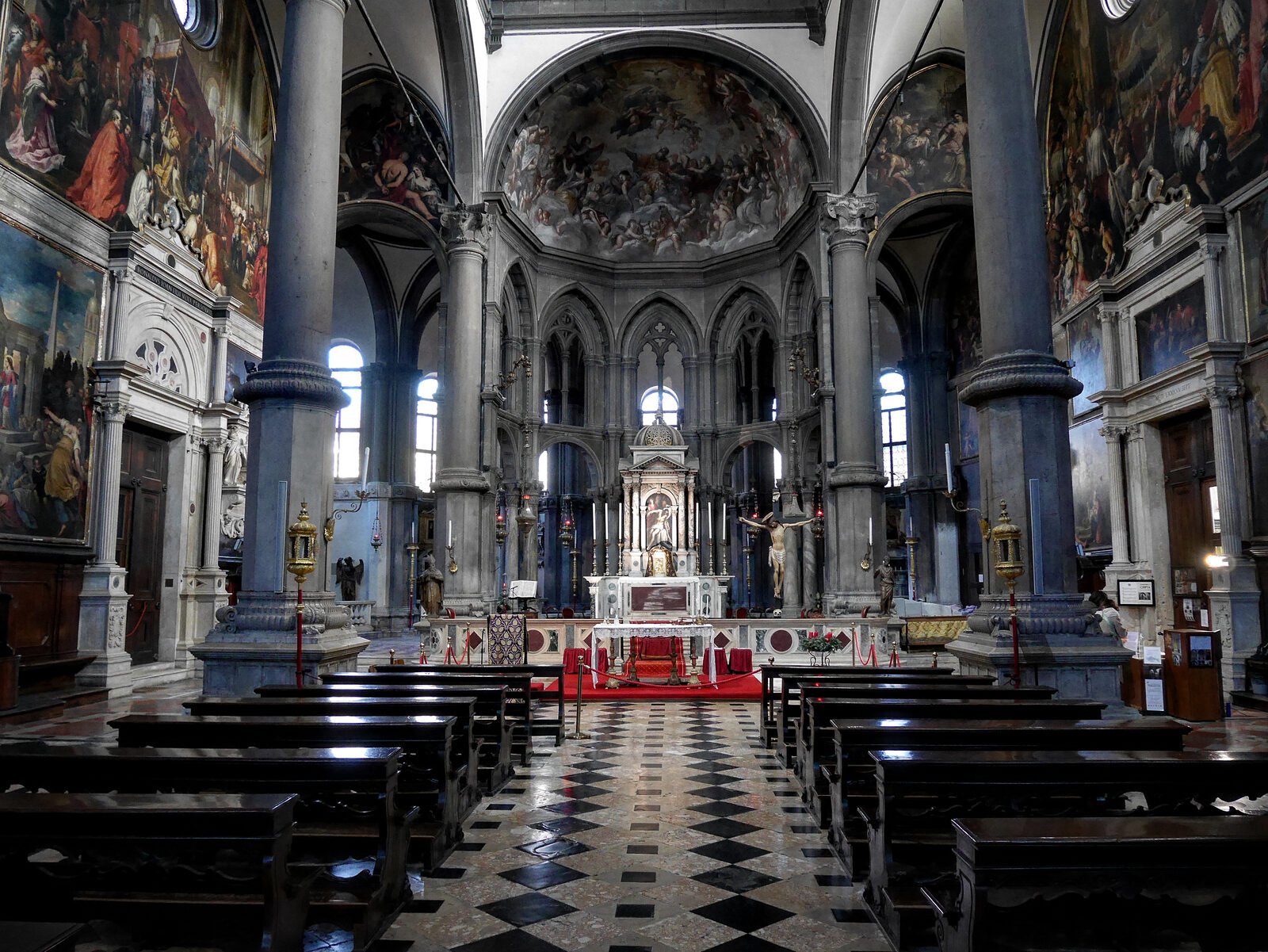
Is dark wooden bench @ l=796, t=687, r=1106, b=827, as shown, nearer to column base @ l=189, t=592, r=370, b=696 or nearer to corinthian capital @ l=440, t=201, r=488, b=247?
column base @ l=189, t=592, r=370, b=696

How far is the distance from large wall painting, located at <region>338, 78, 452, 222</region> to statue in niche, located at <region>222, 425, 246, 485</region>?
8.45 meters

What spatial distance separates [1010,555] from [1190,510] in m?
10.4

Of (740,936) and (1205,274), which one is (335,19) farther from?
(1205,274)

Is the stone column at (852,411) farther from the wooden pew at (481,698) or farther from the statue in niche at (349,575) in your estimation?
the statue in niche at (349,575)

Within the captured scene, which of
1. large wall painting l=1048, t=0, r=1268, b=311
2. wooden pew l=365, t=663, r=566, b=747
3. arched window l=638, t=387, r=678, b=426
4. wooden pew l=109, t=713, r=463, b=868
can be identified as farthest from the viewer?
arched window l=638, t=387, r=678, b=426

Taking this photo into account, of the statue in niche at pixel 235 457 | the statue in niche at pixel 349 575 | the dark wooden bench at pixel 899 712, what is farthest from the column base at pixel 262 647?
the statue in niche at pixel 349 575

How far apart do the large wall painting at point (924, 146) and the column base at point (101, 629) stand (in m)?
18.8

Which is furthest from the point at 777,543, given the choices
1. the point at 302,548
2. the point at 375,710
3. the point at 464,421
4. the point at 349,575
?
the point at 375,710

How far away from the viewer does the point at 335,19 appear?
392 inches

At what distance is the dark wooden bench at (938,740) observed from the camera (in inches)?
184

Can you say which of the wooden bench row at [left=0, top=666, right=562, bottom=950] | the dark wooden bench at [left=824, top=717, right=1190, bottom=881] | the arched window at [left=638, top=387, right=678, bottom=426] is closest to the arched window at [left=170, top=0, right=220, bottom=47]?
the wooden bench row at [left=0, top=666, right=562, bottom=950]

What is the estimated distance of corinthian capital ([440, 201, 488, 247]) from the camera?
2094 centimetres

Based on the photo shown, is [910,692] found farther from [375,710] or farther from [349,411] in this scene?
[349,411]

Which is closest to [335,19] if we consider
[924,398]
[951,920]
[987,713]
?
[987,713]
